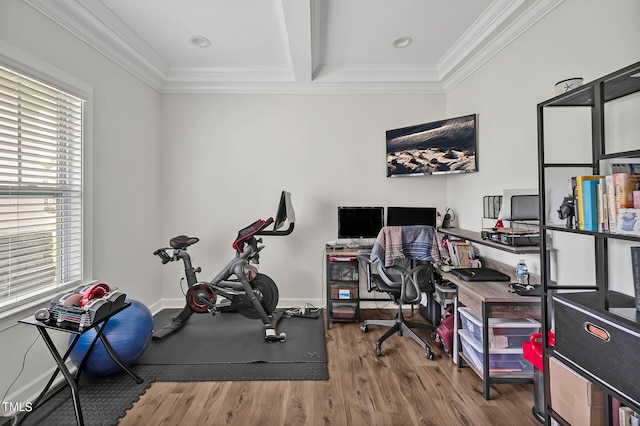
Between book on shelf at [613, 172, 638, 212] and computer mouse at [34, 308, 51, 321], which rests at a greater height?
book on shelf at [613, 172, 638, 212]

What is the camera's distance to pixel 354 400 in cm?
193

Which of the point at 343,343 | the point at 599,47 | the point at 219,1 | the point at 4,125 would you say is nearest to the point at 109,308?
the point at 4,125

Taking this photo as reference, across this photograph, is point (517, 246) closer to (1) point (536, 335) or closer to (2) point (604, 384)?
(1) point (536, 335)

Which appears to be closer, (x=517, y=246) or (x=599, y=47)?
(x=599, y=47)

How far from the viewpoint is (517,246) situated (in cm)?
205

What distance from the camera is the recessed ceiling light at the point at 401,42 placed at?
276 centimetres

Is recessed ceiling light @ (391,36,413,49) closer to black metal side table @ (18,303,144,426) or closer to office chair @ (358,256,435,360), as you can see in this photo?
office chair @ (358,256,435,360)

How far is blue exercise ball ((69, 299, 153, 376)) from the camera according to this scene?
2026 millimetres

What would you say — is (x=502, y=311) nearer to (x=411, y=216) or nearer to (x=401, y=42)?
(x=411, y=216)

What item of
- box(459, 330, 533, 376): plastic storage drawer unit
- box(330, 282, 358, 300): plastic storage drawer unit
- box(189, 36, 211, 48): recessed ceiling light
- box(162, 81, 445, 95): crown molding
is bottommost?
box(459, 330, 533, 376): plastic storage drawer unit

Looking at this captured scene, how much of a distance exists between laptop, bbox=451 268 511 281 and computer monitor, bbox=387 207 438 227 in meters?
0.89

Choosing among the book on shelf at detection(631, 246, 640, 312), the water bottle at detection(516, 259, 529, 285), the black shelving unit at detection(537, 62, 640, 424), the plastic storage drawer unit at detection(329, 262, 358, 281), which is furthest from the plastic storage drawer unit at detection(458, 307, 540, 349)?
the plastic storage drawer unit at detection(329, 262, 358, 281)

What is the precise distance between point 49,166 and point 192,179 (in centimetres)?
146

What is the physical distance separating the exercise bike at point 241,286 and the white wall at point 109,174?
40cm
